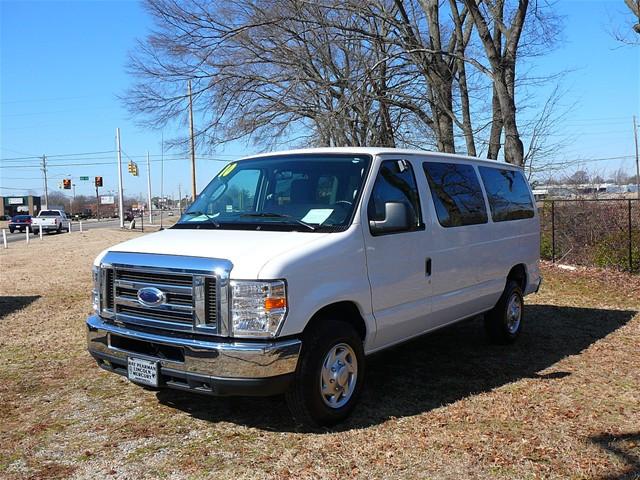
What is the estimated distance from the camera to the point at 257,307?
380 centimetres

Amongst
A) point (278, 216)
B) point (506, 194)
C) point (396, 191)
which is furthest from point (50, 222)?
point (396, 191)

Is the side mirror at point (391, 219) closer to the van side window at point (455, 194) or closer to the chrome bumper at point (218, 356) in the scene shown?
the van side window at point (455, 194)

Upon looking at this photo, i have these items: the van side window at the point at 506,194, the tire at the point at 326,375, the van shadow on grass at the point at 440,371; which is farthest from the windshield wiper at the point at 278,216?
the van side window at the point at 506,194

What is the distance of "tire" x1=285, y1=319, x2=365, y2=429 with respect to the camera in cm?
410

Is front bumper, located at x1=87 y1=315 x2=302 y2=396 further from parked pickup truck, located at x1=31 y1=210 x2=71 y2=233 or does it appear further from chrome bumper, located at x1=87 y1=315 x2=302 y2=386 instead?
parked pickup truck, located at x1=31 y1=210 x2=71 y2=233

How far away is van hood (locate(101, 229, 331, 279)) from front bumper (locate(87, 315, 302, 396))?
489mm

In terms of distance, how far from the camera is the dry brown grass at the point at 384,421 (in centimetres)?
383

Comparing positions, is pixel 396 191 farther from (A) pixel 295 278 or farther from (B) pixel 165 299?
(B) pixel 165 299

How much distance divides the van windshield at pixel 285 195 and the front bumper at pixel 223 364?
1016 mm

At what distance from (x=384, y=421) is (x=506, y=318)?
2.88 m

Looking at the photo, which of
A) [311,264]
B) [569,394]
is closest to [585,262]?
[569,394]

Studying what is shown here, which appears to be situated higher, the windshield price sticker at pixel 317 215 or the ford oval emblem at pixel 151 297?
the windshield price sticker at pixel 317 215

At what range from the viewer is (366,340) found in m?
4.66

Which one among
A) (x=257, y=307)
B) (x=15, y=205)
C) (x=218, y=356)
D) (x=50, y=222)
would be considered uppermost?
(x=15, y=205)
